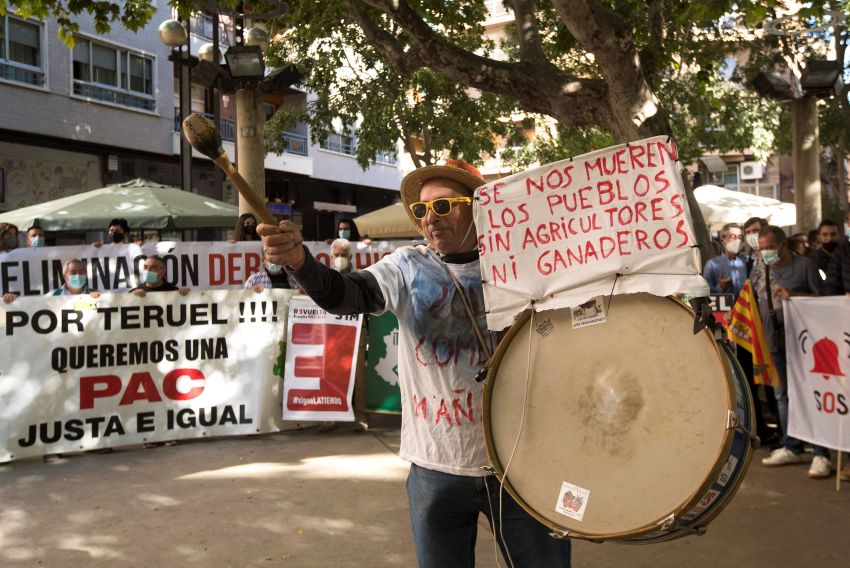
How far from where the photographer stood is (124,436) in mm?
7195

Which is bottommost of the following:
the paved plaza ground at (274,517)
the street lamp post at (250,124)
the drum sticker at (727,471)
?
the paved plaza ground at (274,517)

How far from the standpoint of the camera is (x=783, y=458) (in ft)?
21.6

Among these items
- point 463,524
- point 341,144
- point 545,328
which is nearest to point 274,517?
point 463,524

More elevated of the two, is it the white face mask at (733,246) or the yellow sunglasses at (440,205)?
the white face mask at (733,246)

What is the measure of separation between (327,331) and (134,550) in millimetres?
3530

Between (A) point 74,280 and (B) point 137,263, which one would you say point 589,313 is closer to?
(A) point 74,280

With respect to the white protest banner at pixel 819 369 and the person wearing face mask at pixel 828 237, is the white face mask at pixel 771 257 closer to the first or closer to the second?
the white protest banner at pixel 819 369

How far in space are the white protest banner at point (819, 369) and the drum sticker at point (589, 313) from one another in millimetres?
4327

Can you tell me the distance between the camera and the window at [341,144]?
3422 centimetres

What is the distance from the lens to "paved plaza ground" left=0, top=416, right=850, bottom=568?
15.0ft

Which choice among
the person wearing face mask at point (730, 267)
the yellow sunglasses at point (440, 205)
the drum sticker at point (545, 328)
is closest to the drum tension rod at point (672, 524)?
the drum sticker at point (545, 328)

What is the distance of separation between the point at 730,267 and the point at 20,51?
61.5 ft

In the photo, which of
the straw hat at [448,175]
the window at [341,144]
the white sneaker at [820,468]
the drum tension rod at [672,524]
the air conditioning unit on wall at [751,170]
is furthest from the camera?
the air conditioning unit on wall at [751,170]

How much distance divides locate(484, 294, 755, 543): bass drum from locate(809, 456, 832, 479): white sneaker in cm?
458
